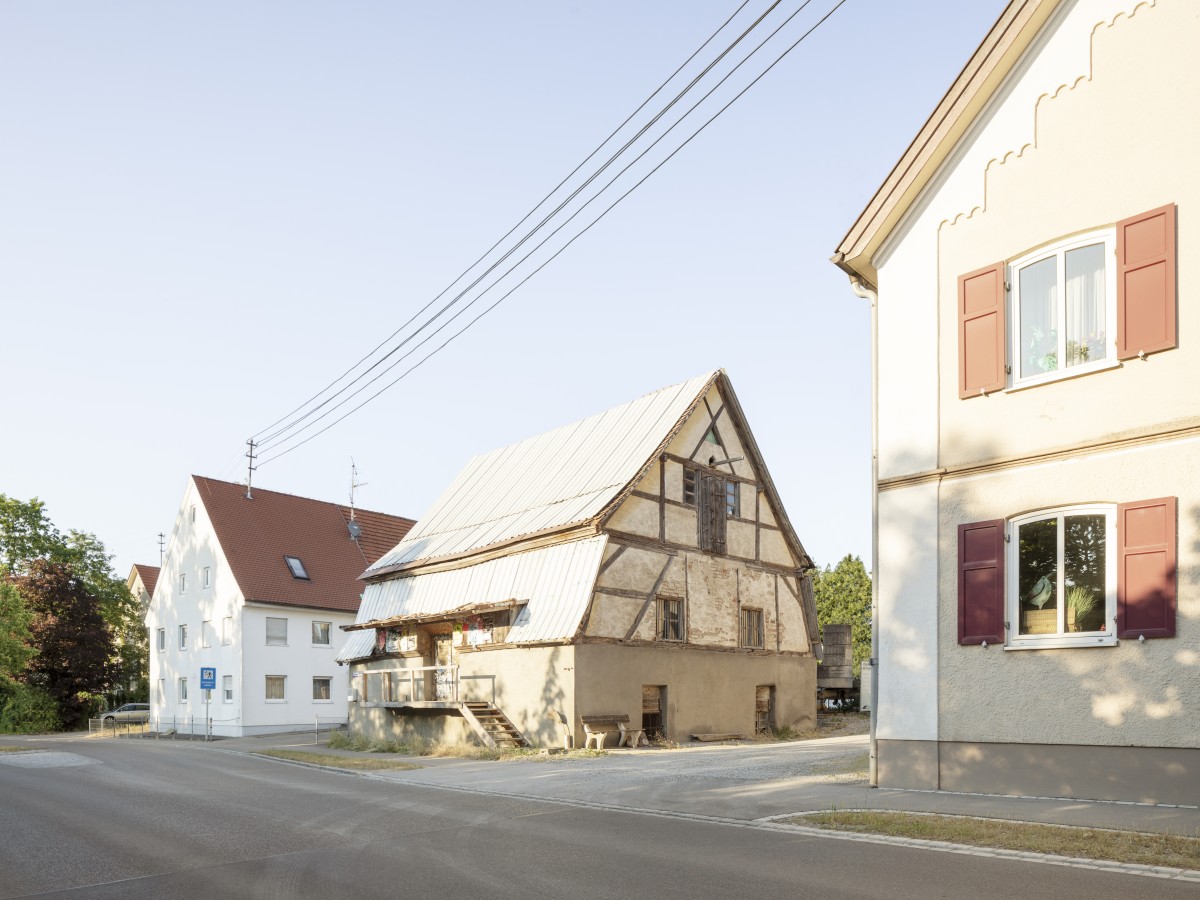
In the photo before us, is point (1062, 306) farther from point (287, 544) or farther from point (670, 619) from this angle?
point (287, 544)

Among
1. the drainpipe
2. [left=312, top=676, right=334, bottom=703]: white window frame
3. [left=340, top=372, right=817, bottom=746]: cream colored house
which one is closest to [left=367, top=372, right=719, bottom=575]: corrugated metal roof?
[left=340, top=372, right=817, bottom=746]: cream colored house

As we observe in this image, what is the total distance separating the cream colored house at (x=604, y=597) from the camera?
25.2 metres

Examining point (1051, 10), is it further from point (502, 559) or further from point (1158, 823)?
point (502, 559)

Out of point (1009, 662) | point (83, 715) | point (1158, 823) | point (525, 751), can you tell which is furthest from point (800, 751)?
point (83, 715)

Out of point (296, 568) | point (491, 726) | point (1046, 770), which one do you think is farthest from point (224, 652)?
point (1046, 770)

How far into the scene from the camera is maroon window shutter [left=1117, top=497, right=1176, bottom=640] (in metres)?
11.7

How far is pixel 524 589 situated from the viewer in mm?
26531

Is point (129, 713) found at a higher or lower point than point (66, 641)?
lower

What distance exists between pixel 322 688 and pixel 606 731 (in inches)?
894

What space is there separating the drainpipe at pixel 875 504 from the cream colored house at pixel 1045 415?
72 mm

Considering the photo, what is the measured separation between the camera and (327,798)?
15.2 metres

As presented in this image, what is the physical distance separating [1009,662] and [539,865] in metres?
6.98

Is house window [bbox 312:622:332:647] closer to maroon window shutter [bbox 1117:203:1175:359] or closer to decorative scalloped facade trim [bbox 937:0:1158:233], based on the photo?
decorative scalloped facade trim [bbox 937:0:1158:233]

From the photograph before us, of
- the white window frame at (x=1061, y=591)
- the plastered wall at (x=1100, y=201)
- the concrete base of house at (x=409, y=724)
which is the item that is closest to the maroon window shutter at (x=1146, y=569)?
the white window frame at (x=1061, y=591)
